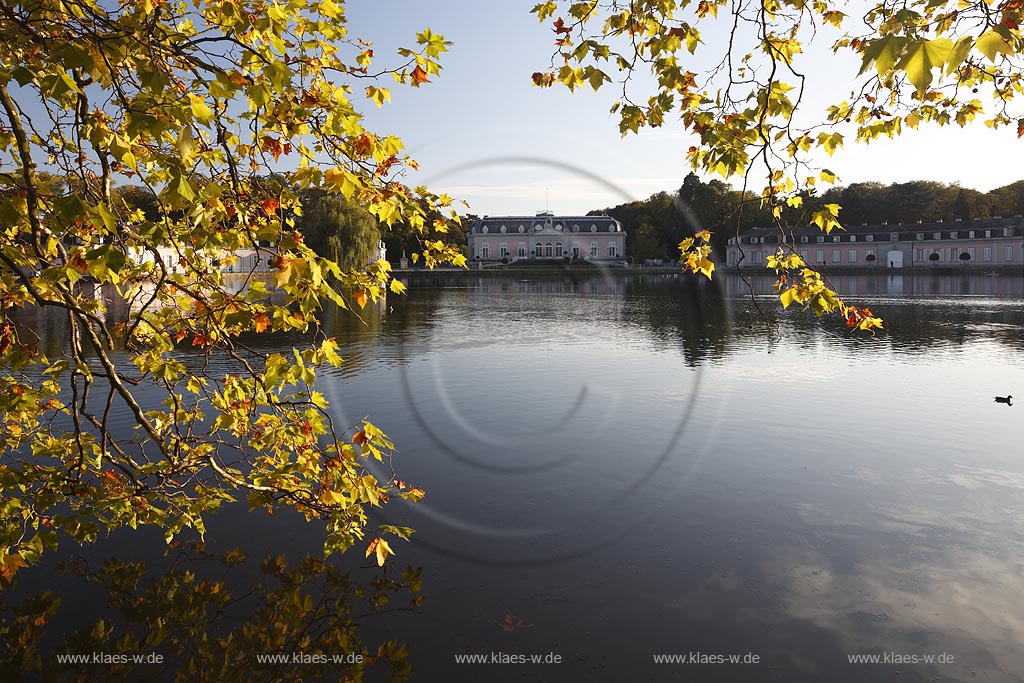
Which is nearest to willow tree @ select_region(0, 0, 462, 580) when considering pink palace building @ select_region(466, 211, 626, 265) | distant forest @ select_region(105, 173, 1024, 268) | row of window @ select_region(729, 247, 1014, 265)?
distant forest @ select_region(105, 173, 1024, 268)

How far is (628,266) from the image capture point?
111m

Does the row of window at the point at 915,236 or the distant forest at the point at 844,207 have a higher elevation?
the distant forest at the point at 844,207

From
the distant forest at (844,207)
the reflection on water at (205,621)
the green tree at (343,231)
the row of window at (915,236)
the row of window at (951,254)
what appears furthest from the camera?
the distant forest at (844,207)

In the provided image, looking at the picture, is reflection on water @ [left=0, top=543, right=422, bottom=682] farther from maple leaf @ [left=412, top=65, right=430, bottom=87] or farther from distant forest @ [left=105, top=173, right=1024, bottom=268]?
distant forest @ [left=105, top=173, right=1024, bottom=268]

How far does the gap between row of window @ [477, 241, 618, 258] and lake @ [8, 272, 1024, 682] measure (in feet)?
318

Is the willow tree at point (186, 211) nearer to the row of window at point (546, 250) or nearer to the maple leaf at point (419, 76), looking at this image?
the maple leaf at point (419, 76)

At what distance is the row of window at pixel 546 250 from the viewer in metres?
118

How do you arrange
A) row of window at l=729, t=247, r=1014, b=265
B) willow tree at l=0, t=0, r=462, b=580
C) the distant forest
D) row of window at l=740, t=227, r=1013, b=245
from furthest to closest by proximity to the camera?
the distant forest → row of window at l=729, t=247, r=1014, b=265 → row of window at l=740, t=227, r=1013, b=245 → willow tree at l=0, t=0, r=462, b=580

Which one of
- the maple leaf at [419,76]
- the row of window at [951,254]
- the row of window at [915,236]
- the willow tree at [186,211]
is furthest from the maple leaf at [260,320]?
the row of window at [951,254]

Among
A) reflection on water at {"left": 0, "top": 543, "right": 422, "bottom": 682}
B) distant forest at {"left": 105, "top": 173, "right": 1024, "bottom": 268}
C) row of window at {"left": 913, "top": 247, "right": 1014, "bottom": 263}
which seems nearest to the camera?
reflection on water at {"left": 0, "top": 543, "right": 422, "bottom": 682}

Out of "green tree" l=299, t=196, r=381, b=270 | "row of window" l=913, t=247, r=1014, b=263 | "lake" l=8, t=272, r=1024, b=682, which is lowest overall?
"lake" l=8, t=272, r=1024, b=682

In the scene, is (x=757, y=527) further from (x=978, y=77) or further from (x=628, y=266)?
(x=628, y=266)

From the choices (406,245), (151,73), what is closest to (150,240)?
(151,73)

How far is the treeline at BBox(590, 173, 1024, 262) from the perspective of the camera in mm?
104562
